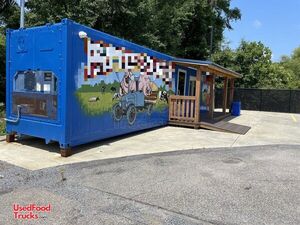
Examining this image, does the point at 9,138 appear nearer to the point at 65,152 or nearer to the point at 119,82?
the point at 65,152

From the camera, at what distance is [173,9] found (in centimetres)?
2370

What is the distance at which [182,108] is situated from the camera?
1371 centimetres

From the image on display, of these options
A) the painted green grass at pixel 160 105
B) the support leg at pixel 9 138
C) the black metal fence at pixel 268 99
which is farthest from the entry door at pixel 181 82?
the black metal fence at pixel 268 99

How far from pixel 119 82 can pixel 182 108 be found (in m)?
4.55

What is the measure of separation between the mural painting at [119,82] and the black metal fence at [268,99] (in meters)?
15.5

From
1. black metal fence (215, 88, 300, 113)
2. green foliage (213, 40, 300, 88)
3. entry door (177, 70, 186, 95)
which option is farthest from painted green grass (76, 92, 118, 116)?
green foliage (213, 40, 300, 88)

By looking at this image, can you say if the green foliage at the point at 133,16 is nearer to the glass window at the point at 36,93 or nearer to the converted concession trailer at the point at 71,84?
the converted concession trailer at the point at 71,84

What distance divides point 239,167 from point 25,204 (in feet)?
13.9

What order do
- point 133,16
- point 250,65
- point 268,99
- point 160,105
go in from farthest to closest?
1. point 250,65
2. point 268,99
3. point 133,16
4. point 160,105

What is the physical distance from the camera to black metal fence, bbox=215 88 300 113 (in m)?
26.1

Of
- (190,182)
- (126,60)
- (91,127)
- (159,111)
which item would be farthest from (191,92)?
(190,182)

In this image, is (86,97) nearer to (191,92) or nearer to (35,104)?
(35,104)

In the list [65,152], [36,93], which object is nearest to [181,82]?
[36,93]

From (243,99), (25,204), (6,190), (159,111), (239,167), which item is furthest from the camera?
(243,99)
